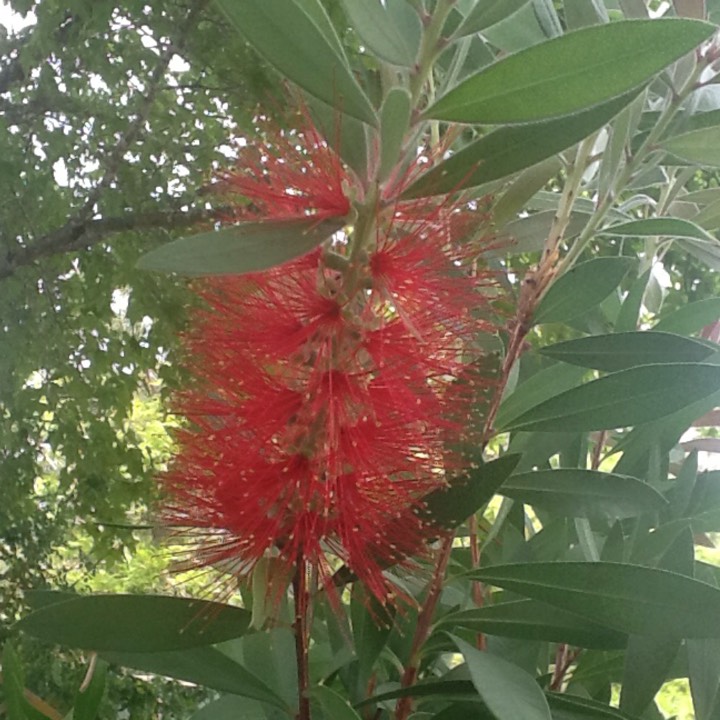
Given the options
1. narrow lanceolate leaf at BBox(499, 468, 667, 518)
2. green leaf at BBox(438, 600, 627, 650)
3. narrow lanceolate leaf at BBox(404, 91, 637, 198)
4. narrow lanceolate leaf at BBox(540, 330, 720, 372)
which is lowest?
green leaf at BBox(438, 600, 627, 650)

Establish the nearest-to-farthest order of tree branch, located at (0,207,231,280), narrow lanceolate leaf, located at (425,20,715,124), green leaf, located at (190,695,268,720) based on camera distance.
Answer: narrow lanceolate leaf, located at (425,20,715,124) < green leaf, located at (190,695,268,720) < tree branch, located at (0,207,231,280)

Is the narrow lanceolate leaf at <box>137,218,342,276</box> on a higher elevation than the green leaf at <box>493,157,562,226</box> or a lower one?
lower

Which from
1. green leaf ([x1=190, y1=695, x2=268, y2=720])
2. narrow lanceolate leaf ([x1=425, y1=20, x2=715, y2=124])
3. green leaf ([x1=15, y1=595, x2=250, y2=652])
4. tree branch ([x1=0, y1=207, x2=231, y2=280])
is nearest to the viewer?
narrow lanceolate leaf ([x1=425, y1=20, x2=715, y2=124])

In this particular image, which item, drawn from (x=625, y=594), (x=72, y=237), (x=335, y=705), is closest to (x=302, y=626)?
(x=335, y=705)

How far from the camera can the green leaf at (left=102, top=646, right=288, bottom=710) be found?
17.7 inches

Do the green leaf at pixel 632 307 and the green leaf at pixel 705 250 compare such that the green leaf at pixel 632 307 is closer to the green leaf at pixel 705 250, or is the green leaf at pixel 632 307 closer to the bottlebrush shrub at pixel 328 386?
the green leaf at pixel 705 250

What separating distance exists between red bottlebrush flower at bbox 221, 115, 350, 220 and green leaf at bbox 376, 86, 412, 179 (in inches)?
1.0

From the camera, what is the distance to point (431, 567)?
1.65 feet

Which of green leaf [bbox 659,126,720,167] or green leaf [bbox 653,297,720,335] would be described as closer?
green leaf [bbox 659,126,720,167]

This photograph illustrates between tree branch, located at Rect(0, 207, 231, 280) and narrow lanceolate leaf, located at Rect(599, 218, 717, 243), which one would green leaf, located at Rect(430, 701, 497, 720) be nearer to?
narrow lanceolate leaf, located at Rect(599, 218, 717, 243)

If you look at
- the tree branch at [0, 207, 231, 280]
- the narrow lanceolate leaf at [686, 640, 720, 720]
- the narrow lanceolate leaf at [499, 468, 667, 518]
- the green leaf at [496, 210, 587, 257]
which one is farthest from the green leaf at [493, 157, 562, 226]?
the tree branch at [0, 207, 231, 280]

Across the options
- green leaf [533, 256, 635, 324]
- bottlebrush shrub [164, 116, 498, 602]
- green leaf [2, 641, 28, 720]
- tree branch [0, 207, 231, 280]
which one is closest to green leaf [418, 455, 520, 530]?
bottlebrush shrub [164, 116, 498, 602]

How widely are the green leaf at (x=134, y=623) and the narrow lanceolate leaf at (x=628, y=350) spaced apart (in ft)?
0.69

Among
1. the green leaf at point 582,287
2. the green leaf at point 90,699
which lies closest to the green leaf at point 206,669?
the green leaf at point 90,699
